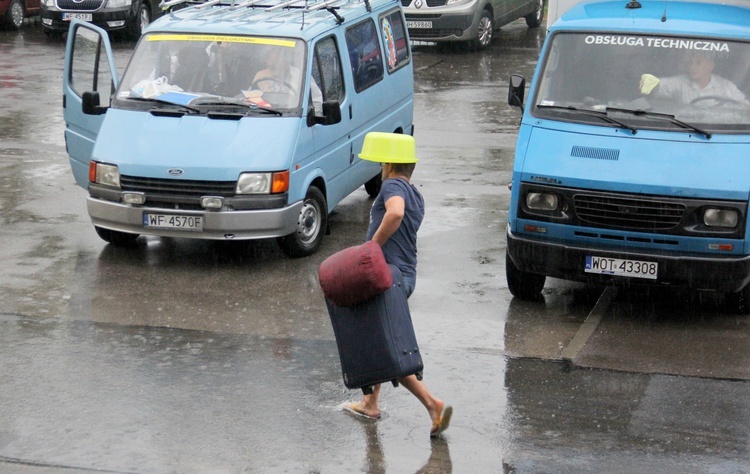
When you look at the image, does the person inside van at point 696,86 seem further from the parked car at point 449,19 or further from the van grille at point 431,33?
the van grille at point 431,33

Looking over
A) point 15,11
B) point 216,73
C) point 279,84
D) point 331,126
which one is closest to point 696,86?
point 331,126

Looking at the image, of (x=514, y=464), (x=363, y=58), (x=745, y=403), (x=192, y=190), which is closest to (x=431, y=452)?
(x=514, y=464)

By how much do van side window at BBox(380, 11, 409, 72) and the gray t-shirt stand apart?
226 inches

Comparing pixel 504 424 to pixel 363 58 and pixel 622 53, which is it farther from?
pixel 363 58

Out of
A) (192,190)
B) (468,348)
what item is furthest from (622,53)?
(192,190)

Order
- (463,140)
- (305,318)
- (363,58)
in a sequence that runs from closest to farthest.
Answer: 1. (305,318)
2. (363,58)
3. (463,140)

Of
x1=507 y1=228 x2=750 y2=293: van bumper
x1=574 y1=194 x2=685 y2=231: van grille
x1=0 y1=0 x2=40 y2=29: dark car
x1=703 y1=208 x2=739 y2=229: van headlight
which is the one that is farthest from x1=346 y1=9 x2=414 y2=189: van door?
x1=0 y1=0 x2=40 y2=29: dark car

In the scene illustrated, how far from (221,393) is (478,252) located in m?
3.79

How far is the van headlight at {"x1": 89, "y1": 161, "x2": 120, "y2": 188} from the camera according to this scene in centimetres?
982

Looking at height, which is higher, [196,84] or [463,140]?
[196,84]

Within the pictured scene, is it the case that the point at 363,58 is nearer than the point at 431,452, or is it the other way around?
the point at 431,452

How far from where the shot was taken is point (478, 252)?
10.4 meters

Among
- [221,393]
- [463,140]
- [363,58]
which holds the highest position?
[363,58]

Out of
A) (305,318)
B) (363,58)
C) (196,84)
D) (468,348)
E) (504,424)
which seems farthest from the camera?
(363,58)
